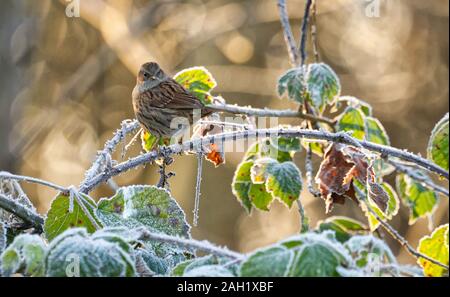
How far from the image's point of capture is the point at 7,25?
787 cm

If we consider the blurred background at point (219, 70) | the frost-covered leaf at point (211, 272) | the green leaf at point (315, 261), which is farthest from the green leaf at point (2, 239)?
the blurred background at point (219, 70)

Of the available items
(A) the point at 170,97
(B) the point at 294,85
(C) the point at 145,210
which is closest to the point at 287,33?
(B) the point at 294,85

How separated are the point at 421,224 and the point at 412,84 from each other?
212cm

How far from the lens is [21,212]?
144cm

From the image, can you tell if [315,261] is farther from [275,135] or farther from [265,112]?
[265,112]

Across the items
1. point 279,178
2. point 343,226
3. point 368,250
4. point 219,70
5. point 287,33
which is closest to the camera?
point 368,250

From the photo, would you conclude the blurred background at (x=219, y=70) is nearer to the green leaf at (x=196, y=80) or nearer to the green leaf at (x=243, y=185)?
the green leaf at (x=196, y=80)

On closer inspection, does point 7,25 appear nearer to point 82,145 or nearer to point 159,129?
point 82,145

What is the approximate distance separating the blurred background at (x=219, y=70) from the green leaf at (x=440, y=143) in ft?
20.7

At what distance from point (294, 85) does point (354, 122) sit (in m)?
0.23

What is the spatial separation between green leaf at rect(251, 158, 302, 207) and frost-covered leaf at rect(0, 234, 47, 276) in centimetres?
107

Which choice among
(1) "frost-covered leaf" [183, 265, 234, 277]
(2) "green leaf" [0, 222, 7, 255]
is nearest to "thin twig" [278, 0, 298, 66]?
Result: (2) "green leaf" [0, 222, 7, 255]

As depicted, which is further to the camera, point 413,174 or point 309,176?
point 413,174

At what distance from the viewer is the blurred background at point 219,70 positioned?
30.5 feet
